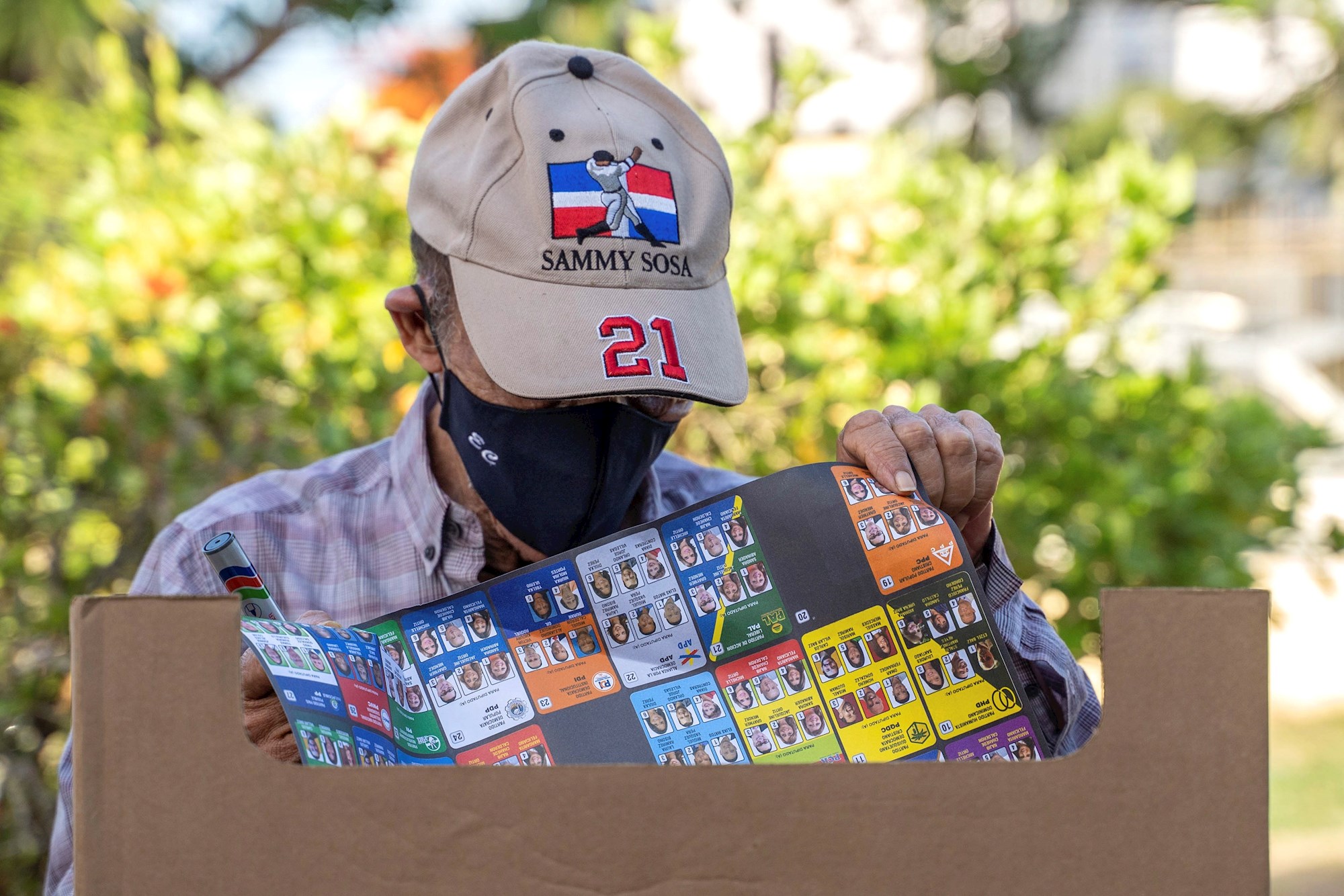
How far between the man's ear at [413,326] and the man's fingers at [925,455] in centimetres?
61

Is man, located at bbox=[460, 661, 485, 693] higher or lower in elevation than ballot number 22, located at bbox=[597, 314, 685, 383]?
lower

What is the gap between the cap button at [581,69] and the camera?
1396 millimetres

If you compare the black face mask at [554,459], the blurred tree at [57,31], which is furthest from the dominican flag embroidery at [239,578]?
the blurred tree at [57,31]

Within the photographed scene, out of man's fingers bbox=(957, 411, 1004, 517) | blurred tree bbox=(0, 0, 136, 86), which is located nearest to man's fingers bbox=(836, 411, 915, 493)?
man's fingers bbox=(957, 411, 1004, 517)

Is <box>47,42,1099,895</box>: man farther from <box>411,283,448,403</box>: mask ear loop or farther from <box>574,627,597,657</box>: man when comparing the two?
<box>574,627,597,657</box>: man

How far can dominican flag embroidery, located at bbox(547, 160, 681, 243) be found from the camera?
4.09 ft

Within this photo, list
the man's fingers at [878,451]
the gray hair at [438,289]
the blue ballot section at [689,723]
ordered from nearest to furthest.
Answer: the blue ballot section at [689,723], the man's fingers at [878,451], the gray hair at [438,289]

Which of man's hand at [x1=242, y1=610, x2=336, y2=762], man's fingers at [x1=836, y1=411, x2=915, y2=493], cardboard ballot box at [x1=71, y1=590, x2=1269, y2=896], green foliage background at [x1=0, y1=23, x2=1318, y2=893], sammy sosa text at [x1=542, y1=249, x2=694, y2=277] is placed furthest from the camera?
green foliage background at [x1=0, y1=23, x2=1318, y2=893]

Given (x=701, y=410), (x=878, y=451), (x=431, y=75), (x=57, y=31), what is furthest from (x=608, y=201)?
(x=431, y=75)

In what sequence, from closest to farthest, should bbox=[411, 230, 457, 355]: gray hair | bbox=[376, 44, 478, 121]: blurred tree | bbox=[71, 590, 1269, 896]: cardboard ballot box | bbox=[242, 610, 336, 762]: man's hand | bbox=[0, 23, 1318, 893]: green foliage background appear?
1. bbox=[71, 590, 1269, 896]: cardboard ballot box
2. bbox=[242, 610, 336, 762]: man's hand
3. bbox=[411, 230, 457, 355]: gray hair
4. bbox=[0, 23, 1318, 893]: green foliage background
5. bbox=[376, 44, 478, 121]: blurred tree

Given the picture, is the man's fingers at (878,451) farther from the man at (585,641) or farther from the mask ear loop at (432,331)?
the mask ear loop at (432,331)

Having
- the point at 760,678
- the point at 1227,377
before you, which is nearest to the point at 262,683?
the point at 760,678

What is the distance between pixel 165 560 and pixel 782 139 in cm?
240

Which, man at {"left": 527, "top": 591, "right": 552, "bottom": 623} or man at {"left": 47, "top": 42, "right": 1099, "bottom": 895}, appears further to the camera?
man at {"left": 47, "top": 42, "right": 1099, "bottom": 895}
